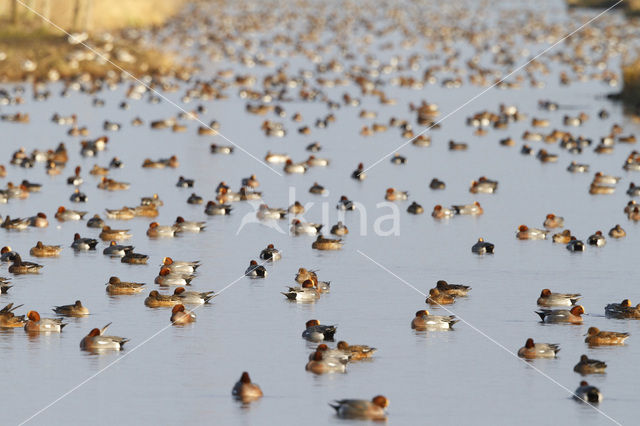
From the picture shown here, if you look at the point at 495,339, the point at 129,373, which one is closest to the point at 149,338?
the point at 129,373

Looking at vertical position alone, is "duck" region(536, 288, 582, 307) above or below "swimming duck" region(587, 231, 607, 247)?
below

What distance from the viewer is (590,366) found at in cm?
3086

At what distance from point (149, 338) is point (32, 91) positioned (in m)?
63.6

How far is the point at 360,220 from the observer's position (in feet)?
175

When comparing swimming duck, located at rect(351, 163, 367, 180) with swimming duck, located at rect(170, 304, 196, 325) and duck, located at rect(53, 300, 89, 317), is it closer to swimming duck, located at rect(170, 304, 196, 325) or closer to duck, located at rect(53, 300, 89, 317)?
swimming duck, located at rect(170, 304, 196, 325)

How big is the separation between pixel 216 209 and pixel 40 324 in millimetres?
19599

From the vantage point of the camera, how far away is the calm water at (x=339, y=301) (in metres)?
29.1

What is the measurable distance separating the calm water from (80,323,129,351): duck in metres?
0.34

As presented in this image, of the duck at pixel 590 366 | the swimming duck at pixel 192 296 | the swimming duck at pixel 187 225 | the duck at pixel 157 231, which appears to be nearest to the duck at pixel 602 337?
the duck at pixel 590 366

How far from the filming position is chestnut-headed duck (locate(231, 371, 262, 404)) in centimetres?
2889

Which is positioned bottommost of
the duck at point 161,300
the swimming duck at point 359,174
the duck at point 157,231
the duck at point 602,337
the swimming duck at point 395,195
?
the duck at point 602,337

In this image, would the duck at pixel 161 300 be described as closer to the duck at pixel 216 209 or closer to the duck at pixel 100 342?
the duck at pixel 100 342

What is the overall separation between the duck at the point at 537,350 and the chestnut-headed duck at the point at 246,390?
674 centimetres

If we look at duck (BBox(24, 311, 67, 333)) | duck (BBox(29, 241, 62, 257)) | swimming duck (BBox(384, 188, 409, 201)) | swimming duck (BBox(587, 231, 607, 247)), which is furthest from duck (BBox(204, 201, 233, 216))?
duck (BBox(24, 311, 67, 333))
